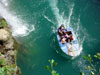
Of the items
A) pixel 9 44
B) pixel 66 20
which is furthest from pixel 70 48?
pixel 9 44

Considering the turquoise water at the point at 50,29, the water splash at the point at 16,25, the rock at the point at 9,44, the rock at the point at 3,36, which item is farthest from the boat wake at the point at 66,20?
the rock at the point at 3,36

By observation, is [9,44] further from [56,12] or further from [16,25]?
[56,12]

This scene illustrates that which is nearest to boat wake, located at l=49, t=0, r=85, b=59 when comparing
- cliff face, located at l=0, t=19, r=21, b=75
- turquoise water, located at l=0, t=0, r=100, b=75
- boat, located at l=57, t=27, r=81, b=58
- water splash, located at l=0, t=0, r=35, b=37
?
turquoise water, located at l=0, t=0, r=100, b=75

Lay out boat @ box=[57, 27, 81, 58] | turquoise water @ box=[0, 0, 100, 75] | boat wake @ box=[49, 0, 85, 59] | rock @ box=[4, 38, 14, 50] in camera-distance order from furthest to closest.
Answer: boat wake @ box=[49, 0, 85, 59] < turquoise water @ box=[0, 0, 100, 75] < boat @ box=[57, 27, 81, 58] < rock @ box=[4, 38, 14, 50]

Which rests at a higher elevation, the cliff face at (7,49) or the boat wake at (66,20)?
the boat wake at (66,20)

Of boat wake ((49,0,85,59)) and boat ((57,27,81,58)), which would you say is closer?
boat ((57,27,81,58))

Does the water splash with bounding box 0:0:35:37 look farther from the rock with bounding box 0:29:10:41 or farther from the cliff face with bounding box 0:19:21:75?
the rock with bounding box 0:29:10:41

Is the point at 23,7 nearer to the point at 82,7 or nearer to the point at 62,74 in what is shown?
the point at 82,7

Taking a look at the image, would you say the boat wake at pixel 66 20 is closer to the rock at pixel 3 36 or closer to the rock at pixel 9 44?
the rock at pixel 9 44

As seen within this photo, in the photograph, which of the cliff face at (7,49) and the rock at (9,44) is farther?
the rock at (9,44)
